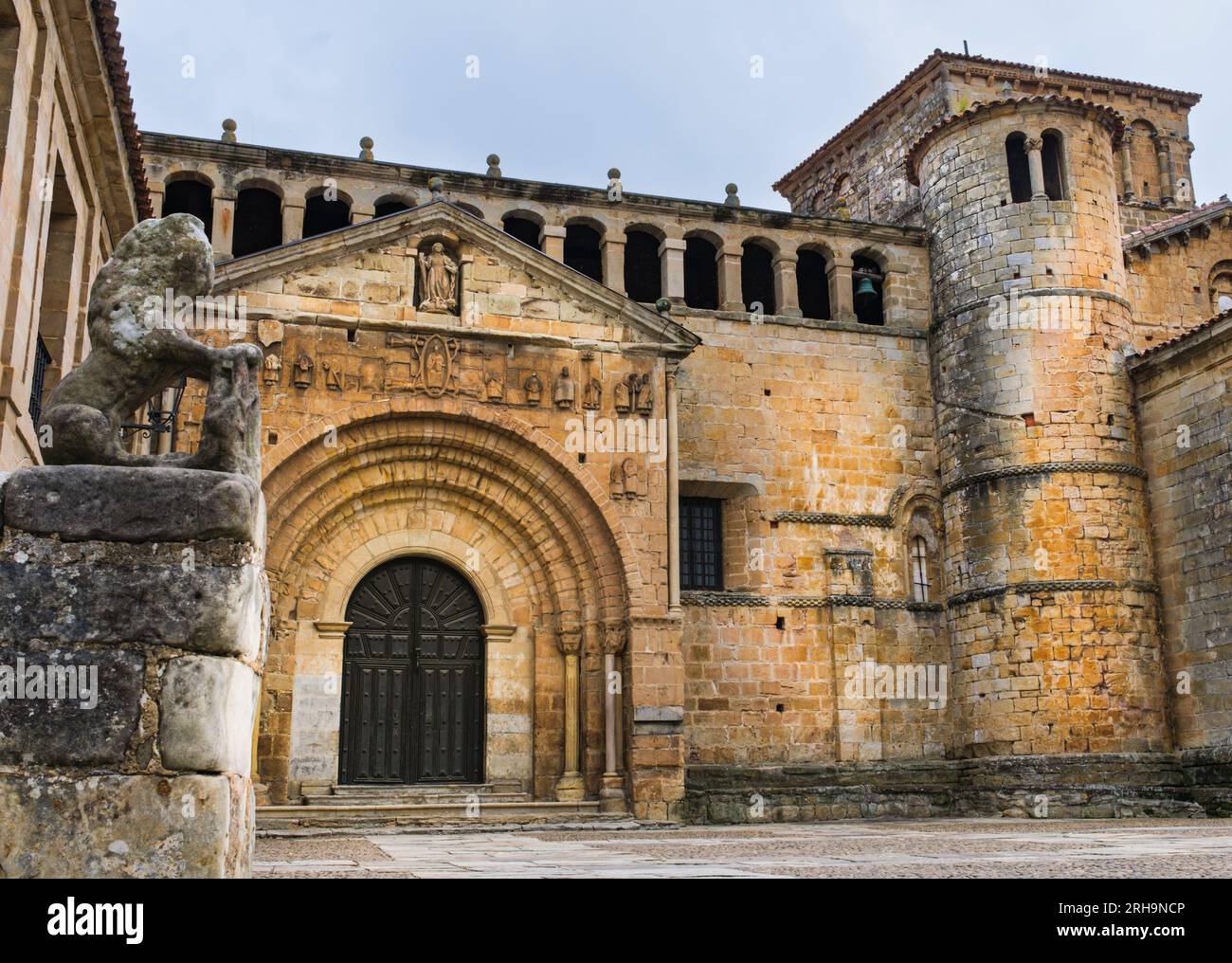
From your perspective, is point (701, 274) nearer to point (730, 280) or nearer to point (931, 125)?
point (730, 280)

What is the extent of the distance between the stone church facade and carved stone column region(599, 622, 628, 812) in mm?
38

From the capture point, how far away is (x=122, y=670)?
4500 mm

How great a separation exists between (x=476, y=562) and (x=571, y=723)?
2.60 m

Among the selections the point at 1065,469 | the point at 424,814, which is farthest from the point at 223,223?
the point at 1065,469

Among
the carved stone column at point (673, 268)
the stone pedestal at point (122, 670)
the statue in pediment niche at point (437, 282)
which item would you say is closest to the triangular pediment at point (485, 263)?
the statue in pediment niche at point (437, 282)

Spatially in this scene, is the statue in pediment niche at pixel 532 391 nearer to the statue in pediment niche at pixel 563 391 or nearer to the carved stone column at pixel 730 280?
the statue in pediment niche at pixel 563 391

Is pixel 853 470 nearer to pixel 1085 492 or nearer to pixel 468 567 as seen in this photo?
pixel 1085 492

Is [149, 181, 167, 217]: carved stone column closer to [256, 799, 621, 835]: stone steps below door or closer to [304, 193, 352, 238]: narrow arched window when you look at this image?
[304, 193, 352, 238]: narrow arched window

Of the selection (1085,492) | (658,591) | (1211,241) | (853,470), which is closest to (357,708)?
(658,591)

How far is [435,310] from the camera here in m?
16.8

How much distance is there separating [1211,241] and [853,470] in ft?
Answer: 28.0

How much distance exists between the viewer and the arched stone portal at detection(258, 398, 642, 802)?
16.1 m
